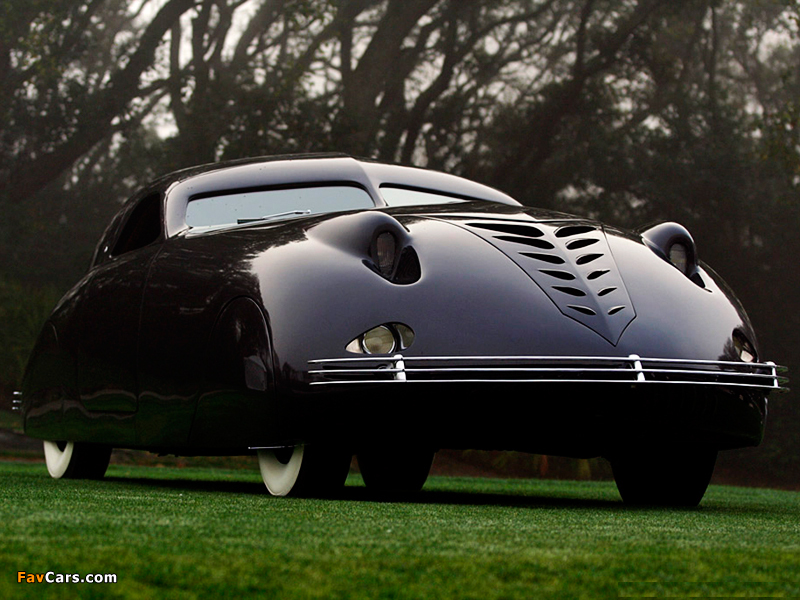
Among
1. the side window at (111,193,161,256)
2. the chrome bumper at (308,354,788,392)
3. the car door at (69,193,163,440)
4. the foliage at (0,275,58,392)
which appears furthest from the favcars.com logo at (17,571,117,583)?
the foliage at (0,275,58,392)

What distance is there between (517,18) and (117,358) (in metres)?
15.7

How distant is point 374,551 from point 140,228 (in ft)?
12.3

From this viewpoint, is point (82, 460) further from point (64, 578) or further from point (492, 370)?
point (64, 578)

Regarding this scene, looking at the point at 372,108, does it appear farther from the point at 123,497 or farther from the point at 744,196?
the point at 123,497

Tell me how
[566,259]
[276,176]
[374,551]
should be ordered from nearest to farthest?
1. [374,551]
2. [566,259]
3. [276,176]

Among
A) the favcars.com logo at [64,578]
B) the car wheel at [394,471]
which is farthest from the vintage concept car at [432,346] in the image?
the favcars.com logo at [64,578]

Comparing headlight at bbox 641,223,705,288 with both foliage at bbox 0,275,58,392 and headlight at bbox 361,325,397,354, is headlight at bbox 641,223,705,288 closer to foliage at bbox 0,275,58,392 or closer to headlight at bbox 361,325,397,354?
headlight at bbox 361,325,397,354

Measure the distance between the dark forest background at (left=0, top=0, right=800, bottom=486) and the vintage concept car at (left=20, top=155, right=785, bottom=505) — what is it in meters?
11.5

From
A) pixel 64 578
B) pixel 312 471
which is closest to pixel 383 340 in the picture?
pixel 312 471

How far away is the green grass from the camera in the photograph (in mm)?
2135

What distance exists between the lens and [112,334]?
5.16m

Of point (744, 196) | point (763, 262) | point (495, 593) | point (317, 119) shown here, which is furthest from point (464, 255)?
point (763, 262)

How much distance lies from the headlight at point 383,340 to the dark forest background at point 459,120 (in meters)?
12.3

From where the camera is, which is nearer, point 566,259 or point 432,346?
point 432,346
